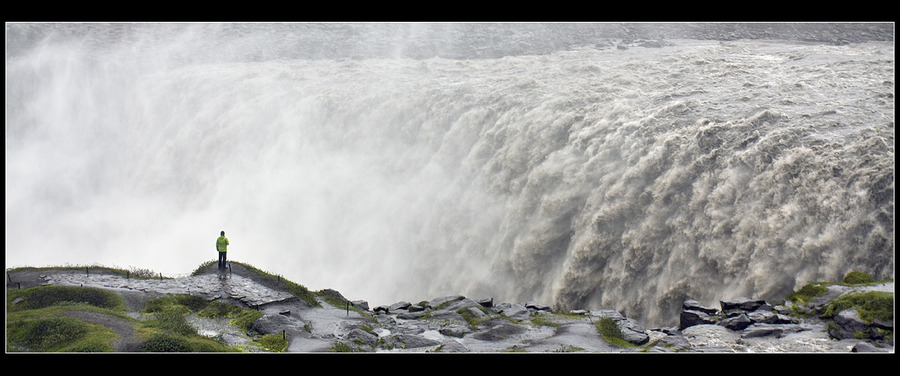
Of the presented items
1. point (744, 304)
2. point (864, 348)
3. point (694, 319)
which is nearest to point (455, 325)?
point (694, 319)

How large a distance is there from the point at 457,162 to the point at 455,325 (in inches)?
717

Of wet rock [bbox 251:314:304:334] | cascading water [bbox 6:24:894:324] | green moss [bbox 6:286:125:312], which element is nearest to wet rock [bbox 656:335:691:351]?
cascading water [bbox 6:24:894:324]

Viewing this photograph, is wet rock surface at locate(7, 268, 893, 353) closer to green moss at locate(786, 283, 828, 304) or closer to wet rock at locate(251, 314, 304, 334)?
wet rock at locate(251, 314, 304, 334)

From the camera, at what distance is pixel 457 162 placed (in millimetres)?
38406

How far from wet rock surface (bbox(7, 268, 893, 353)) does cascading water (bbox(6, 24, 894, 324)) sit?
3683mm

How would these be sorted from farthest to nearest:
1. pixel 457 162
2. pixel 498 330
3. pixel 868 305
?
pixel 457 162 < pixel 498 330 < pixel 868 305

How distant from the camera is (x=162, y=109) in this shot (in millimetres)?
59406

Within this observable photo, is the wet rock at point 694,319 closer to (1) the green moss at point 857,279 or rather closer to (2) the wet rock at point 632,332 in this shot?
(2) the wet rock at point 632,332

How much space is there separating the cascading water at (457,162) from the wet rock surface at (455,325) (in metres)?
3.68

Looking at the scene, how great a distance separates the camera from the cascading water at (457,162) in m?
24.6

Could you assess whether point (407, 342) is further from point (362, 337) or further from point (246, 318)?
point (246, 318)

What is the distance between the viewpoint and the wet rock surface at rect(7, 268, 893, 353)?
18125 millimetres

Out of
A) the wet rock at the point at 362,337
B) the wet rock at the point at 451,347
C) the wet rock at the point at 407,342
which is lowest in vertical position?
the wet rock at the point at 451,347

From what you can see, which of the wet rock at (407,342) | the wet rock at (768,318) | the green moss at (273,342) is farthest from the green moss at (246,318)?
the wet rock at (768,318)
